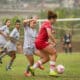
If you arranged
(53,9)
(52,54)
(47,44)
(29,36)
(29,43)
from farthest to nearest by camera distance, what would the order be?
(53,9)
(29,36)
(29,43)
(47,44)
(52,54)

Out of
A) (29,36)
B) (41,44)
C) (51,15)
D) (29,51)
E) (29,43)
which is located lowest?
(29,51)

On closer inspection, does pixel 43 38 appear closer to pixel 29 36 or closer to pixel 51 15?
pixel 51 15

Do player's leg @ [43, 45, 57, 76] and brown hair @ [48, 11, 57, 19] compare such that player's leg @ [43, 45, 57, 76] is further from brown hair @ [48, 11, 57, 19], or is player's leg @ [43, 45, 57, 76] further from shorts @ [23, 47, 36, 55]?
shorts @ [23, 47, 36, 55]

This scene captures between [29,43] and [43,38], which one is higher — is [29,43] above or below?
below

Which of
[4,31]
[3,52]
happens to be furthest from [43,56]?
[3,52]

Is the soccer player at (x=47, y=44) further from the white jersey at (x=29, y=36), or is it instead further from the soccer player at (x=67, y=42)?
the soccer player at (x=67, y=42)

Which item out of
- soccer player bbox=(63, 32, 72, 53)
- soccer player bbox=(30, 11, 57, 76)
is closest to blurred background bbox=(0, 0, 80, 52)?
soccer player bbox=(63, 32, 72, 53)

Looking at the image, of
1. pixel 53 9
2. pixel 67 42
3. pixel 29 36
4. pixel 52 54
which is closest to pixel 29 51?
pixel 29 36

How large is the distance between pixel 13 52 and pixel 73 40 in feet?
68.6

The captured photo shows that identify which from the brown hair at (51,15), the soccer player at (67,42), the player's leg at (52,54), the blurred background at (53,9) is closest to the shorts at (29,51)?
the player's leg at (52,54)

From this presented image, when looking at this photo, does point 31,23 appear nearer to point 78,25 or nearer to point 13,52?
point 13,52

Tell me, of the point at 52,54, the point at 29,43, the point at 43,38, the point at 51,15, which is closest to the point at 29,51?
the point at 29,43

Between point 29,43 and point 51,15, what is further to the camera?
point 29,43

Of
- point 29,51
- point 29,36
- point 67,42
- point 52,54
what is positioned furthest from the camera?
point 67,42
